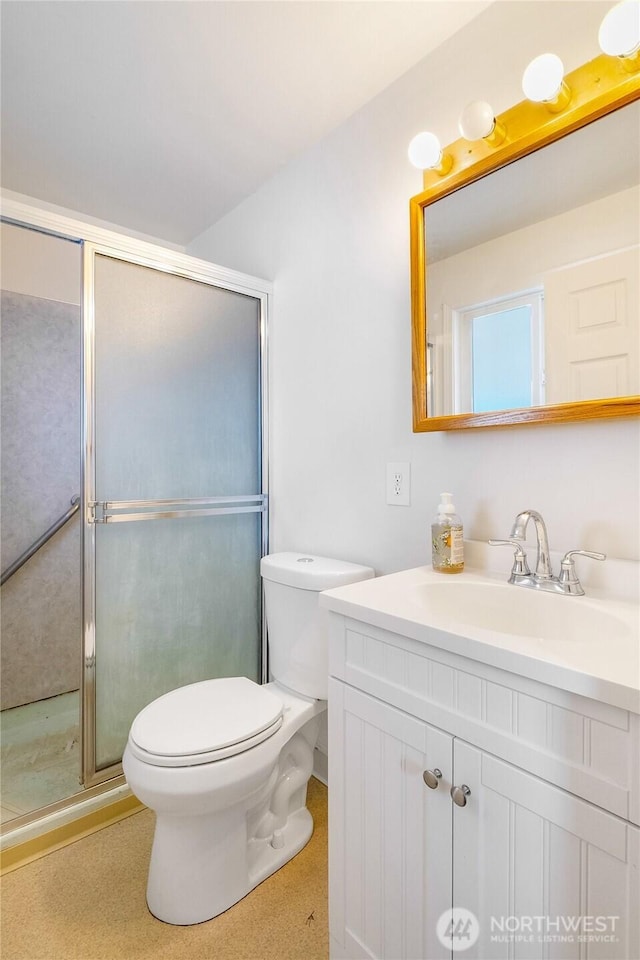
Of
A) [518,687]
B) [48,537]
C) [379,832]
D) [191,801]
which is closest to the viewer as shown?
[518,687]

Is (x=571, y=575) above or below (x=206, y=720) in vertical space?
above

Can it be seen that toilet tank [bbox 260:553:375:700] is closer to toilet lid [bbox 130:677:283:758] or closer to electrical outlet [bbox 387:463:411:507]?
toilet lid [bbox 130:677:283:758]

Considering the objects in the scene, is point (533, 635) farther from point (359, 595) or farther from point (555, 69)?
point (555, 69)

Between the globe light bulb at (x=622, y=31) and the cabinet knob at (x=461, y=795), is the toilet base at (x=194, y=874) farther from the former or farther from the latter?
the globe light bulb at (x=622, y=31)

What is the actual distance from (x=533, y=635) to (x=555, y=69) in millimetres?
1150

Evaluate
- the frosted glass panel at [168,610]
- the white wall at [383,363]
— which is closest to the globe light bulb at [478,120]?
the white wall at [383,363]

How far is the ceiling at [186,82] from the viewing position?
122cm

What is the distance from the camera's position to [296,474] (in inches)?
70.8

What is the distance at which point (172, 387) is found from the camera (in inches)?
65.4

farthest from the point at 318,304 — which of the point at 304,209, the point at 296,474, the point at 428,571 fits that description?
the point at 428,571

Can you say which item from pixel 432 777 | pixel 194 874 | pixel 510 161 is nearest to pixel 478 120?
pixel 510 161

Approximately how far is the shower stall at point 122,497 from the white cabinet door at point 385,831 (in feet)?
2.95

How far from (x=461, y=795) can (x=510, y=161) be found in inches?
51.0

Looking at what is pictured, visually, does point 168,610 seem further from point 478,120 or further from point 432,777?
point 478,120
